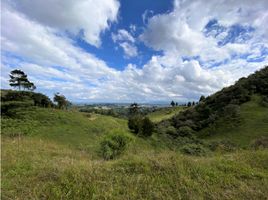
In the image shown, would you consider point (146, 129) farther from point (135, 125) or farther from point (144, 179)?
point (144, 179)

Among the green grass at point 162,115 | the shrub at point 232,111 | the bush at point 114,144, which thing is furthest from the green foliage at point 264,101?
the bush at point 114,144

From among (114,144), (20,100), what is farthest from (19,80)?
(114,144)

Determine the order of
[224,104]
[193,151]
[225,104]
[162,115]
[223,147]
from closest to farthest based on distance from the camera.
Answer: [223,147], [193,151], [225,104], [224,104], [162,115]

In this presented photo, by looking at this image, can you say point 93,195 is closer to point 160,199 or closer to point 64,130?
point 160,199

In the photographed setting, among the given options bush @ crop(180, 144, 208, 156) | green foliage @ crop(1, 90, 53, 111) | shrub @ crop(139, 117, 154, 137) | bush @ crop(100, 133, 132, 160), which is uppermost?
green foliage @ crop(1, 90, 53, 111)

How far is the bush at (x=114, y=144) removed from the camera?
10.6 meters

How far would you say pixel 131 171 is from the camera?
17.0 ft

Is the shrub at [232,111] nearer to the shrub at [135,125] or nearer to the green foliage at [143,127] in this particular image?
the green foliage at [143,127]

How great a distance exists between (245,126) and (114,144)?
37.1 metres

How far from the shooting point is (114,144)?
11.3m

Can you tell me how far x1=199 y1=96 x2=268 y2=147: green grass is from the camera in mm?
37281

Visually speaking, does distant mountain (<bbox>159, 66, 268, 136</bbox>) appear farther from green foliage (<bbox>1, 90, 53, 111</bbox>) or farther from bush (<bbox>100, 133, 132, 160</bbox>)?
bush (<bbox>100, 133, 132, 160</bbox>)

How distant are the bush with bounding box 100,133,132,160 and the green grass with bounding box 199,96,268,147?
2782cm

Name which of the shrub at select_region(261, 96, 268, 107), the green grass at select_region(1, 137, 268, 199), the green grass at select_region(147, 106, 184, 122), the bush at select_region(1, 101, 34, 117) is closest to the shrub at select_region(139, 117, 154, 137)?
the bush at select_region(1, 101, 34, 117)
